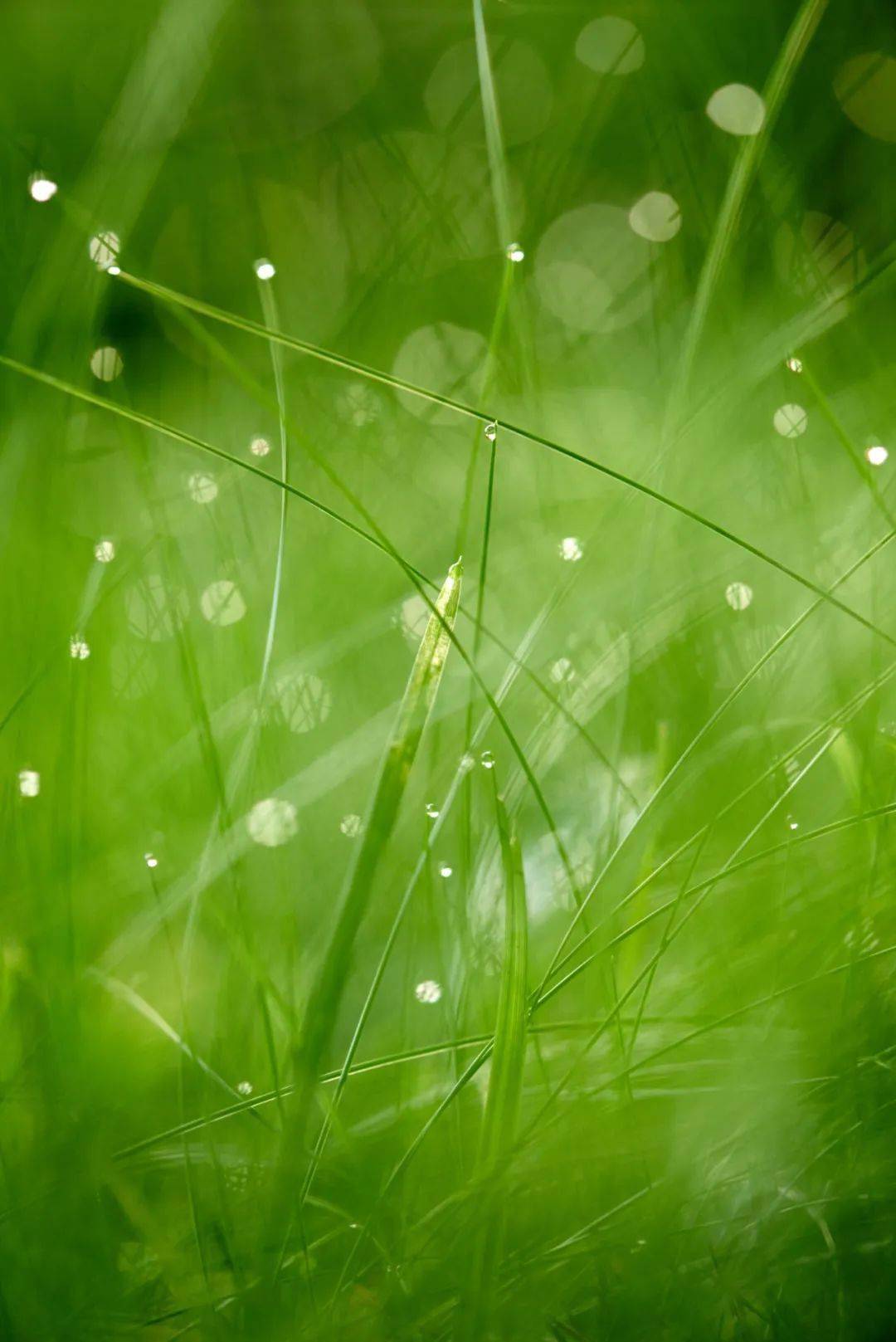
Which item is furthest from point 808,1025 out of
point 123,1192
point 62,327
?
point 62,327

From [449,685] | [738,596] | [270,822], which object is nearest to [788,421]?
[738,596]

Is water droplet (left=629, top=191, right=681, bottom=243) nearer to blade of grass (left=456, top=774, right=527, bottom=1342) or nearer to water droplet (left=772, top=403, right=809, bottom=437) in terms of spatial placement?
water droplet (left=772, top=403, right=809, bottom=437)

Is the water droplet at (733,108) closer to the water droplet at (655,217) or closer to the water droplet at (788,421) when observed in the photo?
the water droplet at (655,217)

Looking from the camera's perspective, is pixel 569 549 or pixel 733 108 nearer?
pixel 569 549

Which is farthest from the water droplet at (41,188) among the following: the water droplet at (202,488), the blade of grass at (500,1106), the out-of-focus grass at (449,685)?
the blade of grass at (500,1106)

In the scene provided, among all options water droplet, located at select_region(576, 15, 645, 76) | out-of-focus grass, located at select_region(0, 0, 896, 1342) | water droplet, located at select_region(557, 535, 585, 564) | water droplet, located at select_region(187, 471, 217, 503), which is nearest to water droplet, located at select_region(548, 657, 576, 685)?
out-of-focus grass, located at select_region(0, 0, 896, 1342)

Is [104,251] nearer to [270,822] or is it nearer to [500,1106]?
[270,822]
